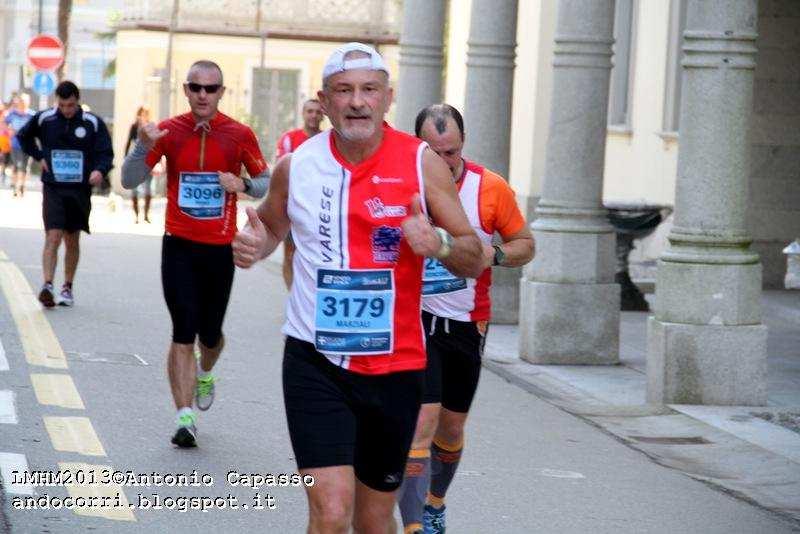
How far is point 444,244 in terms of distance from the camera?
19.1 feet

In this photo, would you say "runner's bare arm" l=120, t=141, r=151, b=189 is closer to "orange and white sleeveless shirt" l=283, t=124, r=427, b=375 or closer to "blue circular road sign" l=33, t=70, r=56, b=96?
"orange and white sleeveless shirt" l=283, t=124, r=427, b=375

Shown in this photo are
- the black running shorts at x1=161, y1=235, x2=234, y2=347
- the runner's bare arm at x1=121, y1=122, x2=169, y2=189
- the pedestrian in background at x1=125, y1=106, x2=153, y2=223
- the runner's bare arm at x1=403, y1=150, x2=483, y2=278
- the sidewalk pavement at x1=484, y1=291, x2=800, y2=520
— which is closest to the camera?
the runner's bare arm at x1=403, y1=150, x2=483, y2=278

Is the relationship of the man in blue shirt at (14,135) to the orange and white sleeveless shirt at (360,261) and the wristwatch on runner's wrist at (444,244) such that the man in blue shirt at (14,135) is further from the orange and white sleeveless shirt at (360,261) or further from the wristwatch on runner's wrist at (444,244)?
the wristwatch on runner's wrist at (444,244)

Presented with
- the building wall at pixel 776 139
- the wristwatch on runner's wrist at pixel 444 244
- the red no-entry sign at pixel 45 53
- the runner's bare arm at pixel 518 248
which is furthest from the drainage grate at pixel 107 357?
the red no-entry sign at pixel 45 53

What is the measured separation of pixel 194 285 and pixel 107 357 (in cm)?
363

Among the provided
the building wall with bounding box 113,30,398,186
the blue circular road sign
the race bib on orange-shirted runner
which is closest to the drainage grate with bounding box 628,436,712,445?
the race bib on orange-shirted runner

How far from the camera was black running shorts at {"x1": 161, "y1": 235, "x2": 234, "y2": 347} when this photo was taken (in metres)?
9.94

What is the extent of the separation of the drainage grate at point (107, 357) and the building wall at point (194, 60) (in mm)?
30706

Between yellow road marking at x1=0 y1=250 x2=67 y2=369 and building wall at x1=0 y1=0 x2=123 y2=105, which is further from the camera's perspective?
building wall at x1=0 y1=0 x2=123 y2=105

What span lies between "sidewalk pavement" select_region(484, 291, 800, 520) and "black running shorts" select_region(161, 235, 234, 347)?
267cm

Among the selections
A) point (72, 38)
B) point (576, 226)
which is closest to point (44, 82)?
point (576, 226)

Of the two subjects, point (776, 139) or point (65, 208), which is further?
point (776, 139)

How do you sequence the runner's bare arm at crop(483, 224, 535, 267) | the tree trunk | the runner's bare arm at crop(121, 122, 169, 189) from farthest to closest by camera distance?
the tree trunk, the runner's bare arm at crop(121, 122, 169, 189), the runner's bare arm at crop(483, 224, 535, 267)

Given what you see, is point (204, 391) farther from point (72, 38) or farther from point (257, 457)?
point (72, 38)
